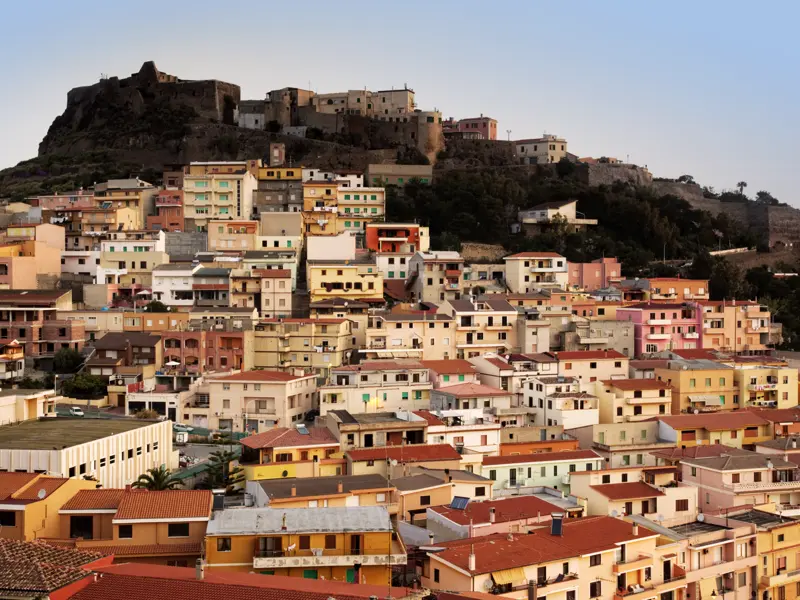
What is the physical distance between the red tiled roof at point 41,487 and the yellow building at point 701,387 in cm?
1863

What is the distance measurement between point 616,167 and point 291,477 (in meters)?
41.9

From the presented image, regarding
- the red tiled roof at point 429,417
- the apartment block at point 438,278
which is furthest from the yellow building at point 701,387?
the apartment block at point 438,278

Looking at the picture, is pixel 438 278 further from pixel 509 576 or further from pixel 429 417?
pixel 509 576

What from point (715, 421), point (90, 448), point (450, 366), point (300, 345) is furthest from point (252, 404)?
point (715, 421)

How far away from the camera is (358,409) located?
1137 inches

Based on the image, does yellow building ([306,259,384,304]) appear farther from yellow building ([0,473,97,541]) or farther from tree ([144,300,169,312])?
yellow building ([0,473,97,541])

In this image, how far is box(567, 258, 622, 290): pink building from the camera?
43594 mm

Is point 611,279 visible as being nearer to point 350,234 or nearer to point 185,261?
point 350,234

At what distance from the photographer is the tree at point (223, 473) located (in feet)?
74.5

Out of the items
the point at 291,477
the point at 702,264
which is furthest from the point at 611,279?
the point at 291,477

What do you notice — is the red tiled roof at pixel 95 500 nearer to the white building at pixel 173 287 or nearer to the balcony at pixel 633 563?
the balcony at pixel 633 563

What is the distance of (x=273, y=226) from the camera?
4388 cm

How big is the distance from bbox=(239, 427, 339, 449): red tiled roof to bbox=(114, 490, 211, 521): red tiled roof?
6.08 m

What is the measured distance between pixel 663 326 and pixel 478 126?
28267 millimetres
